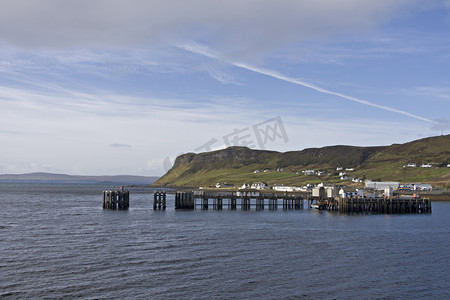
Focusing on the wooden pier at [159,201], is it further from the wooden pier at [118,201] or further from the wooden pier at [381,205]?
the wooden pier at [381,205]

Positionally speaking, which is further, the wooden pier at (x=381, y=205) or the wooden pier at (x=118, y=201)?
the wooden pier at (x=118, y=201)

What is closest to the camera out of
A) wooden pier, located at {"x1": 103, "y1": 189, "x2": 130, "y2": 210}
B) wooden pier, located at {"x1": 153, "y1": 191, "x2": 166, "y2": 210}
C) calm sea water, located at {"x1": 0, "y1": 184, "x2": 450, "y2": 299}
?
calm sea water, located at {"x1": 0, "y1": 184, "x2": 450, "y2": 299}

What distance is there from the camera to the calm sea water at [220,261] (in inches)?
1314

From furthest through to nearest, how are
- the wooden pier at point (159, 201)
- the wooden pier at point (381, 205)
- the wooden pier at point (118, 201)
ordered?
the wooden pier at point (159, 201) → the wooden pier at point (118, 201) → the wooden pier at point (381, 205)

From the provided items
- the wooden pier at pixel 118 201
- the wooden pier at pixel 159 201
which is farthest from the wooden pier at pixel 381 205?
the wooden pier at pixel 118 201

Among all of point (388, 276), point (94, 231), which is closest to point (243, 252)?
point (388, 276)

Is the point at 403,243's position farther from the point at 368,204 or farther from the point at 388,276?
the point at 368,204

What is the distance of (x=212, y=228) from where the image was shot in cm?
6869

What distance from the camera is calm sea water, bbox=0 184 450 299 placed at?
33.4 m

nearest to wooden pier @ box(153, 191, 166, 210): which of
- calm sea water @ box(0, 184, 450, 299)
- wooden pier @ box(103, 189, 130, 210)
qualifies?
wooden pier @ box(103, 189, 130, 210)

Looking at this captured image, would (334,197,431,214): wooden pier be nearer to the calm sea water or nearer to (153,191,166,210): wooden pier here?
the calm sea water

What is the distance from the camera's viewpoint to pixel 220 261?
142 ft

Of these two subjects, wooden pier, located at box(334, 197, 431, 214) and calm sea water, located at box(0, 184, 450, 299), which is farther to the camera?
wooden pier, located at box(334, 197, 431, 214)

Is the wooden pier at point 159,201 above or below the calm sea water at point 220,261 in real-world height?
above
